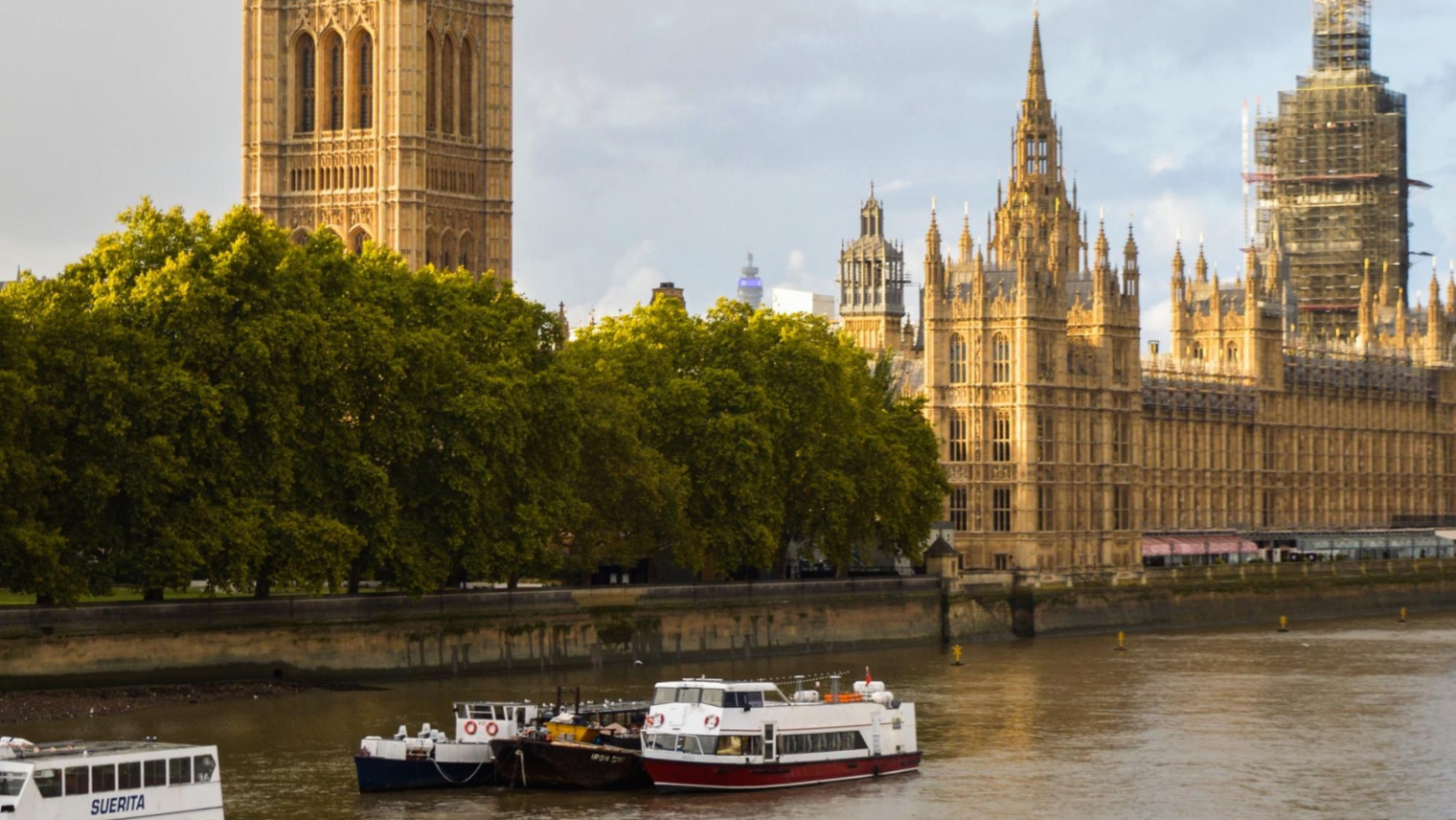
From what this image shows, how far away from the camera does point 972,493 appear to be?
118 m

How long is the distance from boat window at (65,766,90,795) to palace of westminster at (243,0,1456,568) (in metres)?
67.9

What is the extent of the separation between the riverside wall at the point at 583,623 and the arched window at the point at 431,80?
38872 millimetres

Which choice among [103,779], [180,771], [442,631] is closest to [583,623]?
[442,631]

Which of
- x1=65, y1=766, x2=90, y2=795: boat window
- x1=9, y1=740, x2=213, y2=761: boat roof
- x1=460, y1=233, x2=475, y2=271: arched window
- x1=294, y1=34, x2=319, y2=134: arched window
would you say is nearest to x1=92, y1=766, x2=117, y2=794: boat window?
x1=65, y1=766, x2=90, y2=795: boat window

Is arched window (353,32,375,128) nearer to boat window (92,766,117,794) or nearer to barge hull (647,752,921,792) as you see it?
barge hull (647,752,921,792)

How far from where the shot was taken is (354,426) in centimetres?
8050

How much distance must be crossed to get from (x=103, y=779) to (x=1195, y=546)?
84762 millimetres

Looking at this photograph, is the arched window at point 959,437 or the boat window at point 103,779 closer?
the boat window at point 103,779

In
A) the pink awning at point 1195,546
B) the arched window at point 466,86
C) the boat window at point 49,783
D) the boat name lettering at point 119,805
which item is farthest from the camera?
the arched window at point 466,86

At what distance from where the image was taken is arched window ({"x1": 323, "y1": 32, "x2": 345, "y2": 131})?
12988 centimetres

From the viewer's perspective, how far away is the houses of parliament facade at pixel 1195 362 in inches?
4643

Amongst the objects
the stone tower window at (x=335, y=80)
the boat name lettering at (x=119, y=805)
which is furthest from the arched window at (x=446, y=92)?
the boat name lettering at (x=119, y=805)

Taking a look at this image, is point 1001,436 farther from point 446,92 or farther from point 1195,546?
point 446,92

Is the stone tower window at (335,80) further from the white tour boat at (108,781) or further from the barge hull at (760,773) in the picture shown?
the white tour boat at (108,781)
